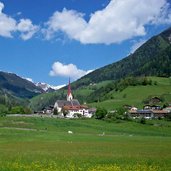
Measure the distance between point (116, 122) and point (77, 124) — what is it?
955 inches

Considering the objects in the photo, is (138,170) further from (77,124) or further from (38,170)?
(77,124)

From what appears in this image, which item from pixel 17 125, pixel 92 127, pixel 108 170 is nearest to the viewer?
pixel 108 170

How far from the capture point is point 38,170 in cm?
3102

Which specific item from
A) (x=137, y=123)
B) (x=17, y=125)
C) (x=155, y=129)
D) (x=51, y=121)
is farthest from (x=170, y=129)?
(x=17, y=125)

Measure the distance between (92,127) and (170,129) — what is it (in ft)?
110

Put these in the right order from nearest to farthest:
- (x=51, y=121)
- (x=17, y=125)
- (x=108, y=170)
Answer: (x=108, y=170) < (x=17, y=125) < (x=51, y=121)

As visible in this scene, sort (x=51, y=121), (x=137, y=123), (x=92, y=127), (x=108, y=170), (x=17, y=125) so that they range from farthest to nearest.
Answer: (x=137, y=123) < (x=51, y=121) < (x=92, y=127) < (x=17, y=125) < (x=108, y=170)

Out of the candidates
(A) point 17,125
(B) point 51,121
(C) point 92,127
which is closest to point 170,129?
(C) point 92,127

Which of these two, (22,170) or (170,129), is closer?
(22,170)

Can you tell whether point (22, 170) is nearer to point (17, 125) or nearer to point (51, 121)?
point (17, 125)

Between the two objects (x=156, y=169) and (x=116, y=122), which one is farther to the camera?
(x=116, y=122)

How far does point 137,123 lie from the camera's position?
567ft

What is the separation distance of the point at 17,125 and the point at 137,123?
192 ft

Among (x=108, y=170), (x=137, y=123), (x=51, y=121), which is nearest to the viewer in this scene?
(x=108, y=170)
